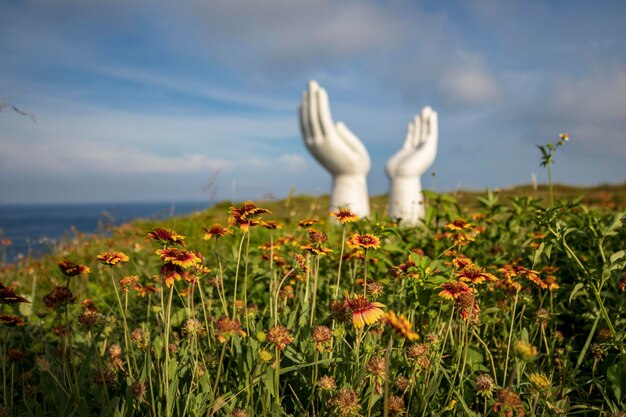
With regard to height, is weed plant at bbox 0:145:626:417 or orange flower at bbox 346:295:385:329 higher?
orange flower at bbox 346:295:385:329

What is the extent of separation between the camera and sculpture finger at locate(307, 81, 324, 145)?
859cm

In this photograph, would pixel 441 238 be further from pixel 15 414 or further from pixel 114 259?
pixel 15 414

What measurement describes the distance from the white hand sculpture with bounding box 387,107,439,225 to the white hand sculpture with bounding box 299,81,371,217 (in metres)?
0.71

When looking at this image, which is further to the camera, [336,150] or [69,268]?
[336,150]

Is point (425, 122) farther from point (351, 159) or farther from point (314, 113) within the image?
point (314, 113)

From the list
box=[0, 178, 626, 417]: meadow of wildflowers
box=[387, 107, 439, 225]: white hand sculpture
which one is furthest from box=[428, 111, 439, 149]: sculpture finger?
box=[0, 178, 626, 417]: meadow of wildflowers

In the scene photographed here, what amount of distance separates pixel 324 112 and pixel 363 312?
752cm

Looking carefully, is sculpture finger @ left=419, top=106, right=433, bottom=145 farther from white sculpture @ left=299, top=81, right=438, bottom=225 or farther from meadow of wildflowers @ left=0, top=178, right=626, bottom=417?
meadow of wildflowers @ left=0, top=178, right=626, bottom=417

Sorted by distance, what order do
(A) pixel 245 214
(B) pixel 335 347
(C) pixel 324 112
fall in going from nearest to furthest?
(A) pixel 245 214
(B) pixel 335 347
(C) pixel 324 112

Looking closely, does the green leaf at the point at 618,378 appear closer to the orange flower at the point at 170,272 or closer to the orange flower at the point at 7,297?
the orange flower at the point at 170,272

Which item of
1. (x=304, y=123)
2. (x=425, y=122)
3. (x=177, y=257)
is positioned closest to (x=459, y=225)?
(x=177, y=257)

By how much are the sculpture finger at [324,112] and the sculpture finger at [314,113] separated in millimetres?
62

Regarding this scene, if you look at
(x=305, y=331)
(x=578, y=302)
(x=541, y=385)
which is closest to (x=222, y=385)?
(x=305, y=331)

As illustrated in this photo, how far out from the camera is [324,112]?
8555 mm
